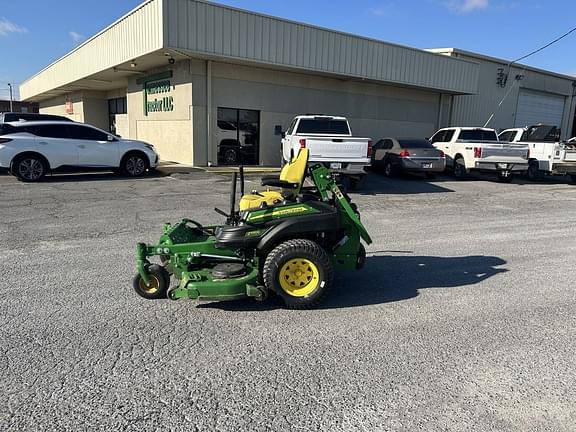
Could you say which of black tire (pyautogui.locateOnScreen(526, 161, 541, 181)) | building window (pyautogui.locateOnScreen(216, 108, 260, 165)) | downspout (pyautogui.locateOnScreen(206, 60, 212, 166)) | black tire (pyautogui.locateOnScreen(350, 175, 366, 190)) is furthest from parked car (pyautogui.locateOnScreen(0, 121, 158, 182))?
black tire (pyautogui.locateOnScreen(526, 161, 541, 181))

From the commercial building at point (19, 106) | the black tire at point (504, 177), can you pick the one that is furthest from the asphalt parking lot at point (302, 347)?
the commercial building at point (19, 106)

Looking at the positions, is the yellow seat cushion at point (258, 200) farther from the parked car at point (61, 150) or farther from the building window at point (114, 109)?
the building window at point (114, 109)

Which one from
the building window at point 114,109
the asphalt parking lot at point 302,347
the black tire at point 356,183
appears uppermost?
the building window at point 114,109

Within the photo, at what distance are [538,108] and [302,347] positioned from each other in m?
31.8

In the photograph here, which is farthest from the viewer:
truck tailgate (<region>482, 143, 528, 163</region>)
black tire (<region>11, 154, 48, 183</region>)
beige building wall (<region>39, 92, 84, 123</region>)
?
beige building wall (<region>39, 92, 84, 123</region>)

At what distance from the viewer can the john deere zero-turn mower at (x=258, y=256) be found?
4051 millimetres

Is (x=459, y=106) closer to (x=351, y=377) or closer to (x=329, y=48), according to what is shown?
(x=329, y=48)

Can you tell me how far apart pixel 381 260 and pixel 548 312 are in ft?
6.89

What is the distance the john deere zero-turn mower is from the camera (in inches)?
159

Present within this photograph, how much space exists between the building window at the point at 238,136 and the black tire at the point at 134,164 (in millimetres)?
3718

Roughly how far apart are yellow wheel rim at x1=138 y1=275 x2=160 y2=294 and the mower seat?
1.10m

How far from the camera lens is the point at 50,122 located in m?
12.7

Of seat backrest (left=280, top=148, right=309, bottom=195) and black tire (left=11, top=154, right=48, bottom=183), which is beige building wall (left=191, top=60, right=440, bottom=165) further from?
seat backrest (left=280, top=148, right=309, bottom=195)

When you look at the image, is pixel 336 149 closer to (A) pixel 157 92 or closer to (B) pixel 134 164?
(B) pixel 134 164
